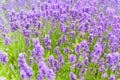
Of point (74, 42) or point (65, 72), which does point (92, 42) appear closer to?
point (74, 42)

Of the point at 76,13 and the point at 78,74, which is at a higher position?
the point at 76,13

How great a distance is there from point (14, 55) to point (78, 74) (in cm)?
79

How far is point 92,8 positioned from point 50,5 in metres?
0.57

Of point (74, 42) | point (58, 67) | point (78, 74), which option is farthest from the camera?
point (74, 42)

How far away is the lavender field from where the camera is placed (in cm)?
316

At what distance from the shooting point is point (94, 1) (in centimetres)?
437

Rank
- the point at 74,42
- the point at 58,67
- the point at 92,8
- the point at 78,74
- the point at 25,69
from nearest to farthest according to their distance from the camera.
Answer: the point at 25,69 < the point at 58,67 < the point at 78,74 < the point at 74,42 < the point at 92,8

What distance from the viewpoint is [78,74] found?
3.31 metres

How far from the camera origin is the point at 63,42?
378 centimetres

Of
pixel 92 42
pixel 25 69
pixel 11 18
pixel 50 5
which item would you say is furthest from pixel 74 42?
pixel 25 69

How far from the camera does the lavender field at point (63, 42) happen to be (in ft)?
10.4

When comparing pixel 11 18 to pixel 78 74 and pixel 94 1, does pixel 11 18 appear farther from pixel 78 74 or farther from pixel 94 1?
pixel 94 1

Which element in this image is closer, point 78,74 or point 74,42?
point 78,74

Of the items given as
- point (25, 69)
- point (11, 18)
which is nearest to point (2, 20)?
point (11, 18)
